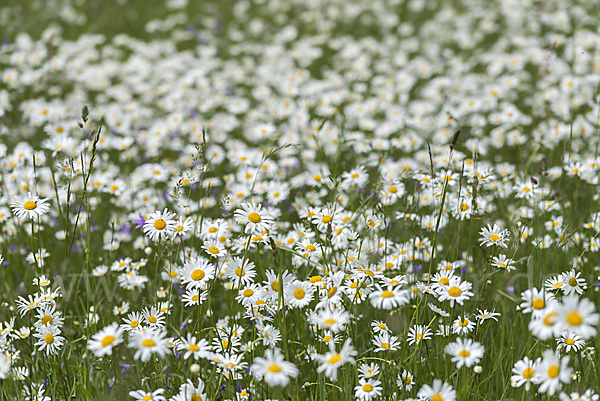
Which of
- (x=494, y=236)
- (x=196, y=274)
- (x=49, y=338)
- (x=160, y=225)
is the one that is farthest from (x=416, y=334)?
(x=49, y=338)

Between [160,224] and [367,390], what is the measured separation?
3.98 ft

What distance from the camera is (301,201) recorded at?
442 cm

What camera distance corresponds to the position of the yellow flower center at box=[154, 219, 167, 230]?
2730mm

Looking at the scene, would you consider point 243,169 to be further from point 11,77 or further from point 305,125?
point 11,77

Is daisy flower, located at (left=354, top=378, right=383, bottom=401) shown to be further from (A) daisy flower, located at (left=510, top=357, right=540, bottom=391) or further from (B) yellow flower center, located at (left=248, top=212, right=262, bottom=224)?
(B) yellow flower center, located at (left=248, top=212, right=262, bottom=224)

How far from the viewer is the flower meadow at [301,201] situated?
98.7 inches

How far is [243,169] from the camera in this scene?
485 centimetres

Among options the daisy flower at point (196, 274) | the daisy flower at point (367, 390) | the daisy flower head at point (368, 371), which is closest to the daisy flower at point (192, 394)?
the daisy flower at point (196, 274)

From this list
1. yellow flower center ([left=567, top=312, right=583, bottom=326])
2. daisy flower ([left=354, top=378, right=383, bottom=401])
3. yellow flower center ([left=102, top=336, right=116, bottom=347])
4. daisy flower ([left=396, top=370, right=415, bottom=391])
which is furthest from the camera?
daisy flower ([left=396, top=370, right=415, bottom=391])

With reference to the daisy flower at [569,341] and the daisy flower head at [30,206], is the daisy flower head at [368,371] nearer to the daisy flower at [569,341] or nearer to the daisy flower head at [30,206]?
the daisy flower at [569,341]

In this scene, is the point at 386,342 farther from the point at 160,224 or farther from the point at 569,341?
the point at 160,224

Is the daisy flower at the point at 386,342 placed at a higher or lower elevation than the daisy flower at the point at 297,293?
lower

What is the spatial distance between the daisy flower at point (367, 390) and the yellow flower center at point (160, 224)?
115 centimetres

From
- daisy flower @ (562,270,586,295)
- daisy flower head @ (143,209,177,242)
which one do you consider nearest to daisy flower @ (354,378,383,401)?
daisy flower @ (562,270,586,295)
